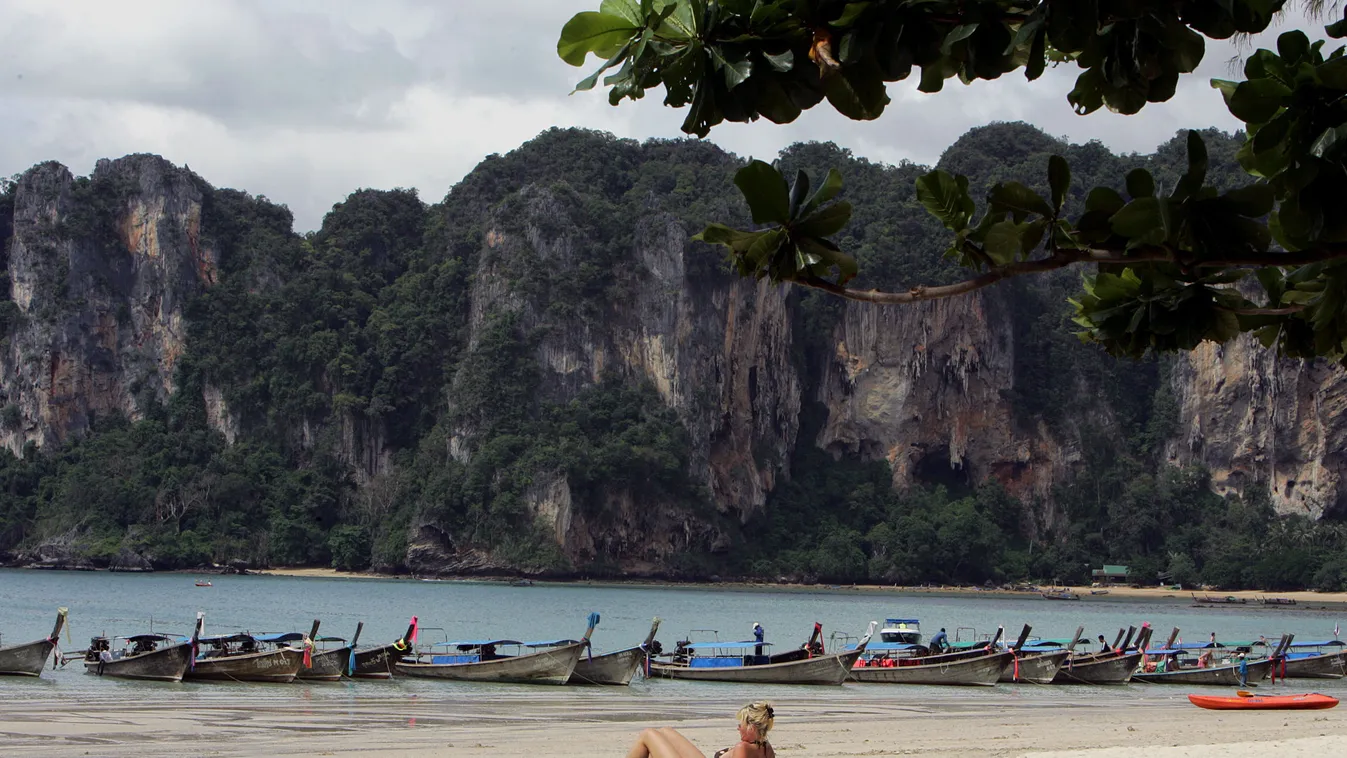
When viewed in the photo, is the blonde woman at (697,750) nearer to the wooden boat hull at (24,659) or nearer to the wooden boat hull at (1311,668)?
the wooden boat hull at (24,659)

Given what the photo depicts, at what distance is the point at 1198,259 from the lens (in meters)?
4.09

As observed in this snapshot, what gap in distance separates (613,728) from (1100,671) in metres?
15.4

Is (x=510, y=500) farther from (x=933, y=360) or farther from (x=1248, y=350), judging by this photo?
(x=1248, y=350)

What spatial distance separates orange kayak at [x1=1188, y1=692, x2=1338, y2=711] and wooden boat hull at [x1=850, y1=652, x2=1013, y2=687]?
679cm

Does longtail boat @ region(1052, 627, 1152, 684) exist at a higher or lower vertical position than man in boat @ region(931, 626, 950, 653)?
lower

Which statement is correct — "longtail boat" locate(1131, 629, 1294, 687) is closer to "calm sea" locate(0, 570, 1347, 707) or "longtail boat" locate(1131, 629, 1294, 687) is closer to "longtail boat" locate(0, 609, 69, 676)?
"calm sea" locate(0, 570, 1347, 707)

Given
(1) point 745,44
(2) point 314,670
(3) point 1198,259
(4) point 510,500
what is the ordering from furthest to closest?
(4) point 510,500 → (2) point 314,670 → (3) point 1198,259 → (1) point 745,44

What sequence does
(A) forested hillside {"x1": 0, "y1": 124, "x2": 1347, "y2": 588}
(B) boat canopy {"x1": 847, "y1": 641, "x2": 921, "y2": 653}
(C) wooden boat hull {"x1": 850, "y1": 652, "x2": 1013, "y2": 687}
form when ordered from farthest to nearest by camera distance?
Answer: (A) forested hillside {"x1": 0, "y1": 124, "x2": 1347, "y2": 588} → (B) boat canopy {"x1": 847, "y1": 641, "x2": 921, "y2": 653} → (C) wooden boat hull {"x1": 850, "y1": 652, "x2": 1013, "y2": 687}

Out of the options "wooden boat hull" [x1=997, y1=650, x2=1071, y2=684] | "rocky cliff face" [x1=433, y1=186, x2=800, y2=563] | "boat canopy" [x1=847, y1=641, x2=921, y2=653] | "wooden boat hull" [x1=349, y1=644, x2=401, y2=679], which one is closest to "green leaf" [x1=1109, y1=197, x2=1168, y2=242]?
"wooden boat hull" [x1=349, y1=644, x2=401, y2=679]

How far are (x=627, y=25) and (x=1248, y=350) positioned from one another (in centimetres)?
9818

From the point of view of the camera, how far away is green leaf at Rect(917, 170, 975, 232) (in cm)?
427

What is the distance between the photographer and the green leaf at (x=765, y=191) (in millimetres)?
3848

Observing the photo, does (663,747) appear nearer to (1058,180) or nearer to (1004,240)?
(1004,240)

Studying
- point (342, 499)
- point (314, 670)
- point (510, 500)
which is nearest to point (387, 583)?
point (510, 500)
